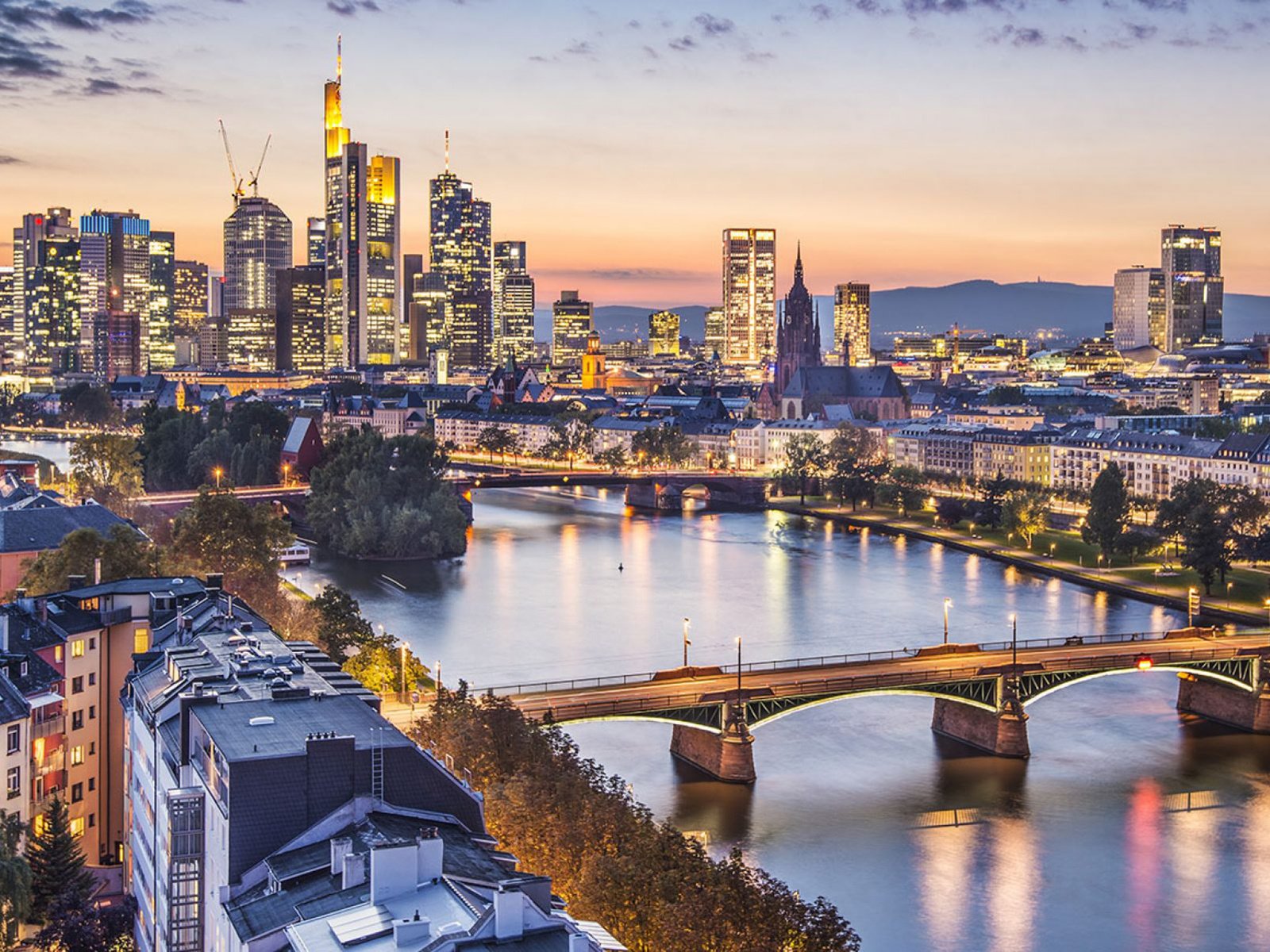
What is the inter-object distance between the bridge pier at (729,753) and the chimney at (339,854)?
13.5m

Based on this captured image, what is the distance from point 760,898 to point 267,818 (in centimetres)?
498

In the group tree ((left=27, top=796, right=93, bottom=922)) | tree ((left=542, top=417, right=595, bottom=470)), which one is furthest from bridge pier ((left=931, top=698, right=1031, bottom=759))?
tree ((left=542, top=417, right=595, bottom=470))

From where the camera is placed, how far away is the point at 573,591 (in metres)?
47.1

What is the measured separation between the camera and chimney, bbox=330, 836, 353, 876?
14.0 meters

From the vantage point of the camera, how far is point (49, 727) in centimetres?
2112

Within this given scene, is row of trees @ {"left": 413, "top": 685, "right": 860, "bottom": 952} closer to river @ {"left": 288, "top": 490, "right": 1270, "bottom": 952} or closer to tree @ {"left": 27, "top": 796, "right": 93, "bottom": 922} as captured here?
river @ {"left": 288, "top": 490, "right": 1270, "bottom": 952}

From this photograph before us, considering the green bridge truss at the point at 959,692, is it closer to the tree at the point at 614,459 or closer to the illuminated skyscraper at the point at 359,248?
the tree at the point at 614,459

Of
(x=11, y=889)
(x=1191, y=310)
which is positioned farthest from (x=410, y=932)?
(x=1191, y=310)

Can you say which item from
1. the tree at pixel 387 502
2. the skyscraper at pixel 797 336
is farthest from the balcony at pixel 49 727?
the skyscraper at pixel 797 336

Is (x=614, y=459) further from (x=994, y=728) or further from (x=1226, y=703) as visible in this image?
(x=994, y=728)

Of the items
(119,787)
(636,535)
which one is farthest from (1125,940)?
(636,535)

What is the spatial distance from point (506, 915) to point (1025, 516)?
159 ft

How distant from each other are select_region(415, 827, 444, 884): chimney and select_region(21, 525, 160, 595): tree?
57.1 ft

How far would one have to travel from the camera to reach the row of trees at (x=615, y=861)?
16016mm
